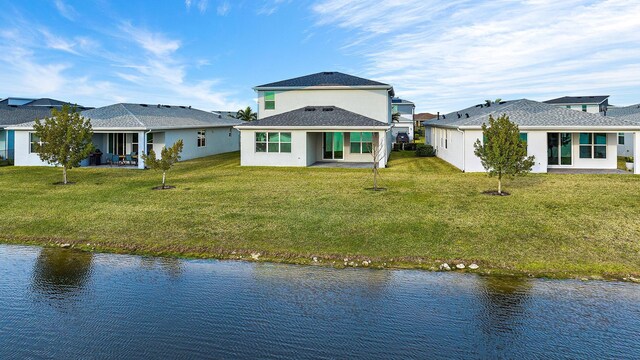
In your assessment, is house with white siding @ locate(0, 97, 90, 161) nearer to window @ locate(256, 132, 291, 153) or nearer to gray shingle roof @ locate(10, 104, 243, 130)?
gray shingle roof @ locate(10, 104, 243, 130)

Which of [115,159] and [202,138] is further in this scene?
[202,138]

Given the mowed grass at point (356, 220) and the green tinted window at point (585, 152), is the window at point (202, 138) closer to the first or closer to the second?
the mowed grass at point (356, 220)

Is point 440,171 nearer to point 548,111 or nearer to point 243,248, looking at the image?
point 548,111

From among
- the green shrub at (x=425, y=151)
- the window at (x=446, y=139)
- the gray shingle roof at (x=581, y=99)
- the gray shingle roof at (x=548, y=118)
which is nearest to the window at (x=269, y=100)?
the green shrub at (x=425, y=151)

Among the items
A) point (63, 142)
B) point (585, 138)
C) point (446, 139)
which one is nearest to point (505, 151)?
point (585, 138)

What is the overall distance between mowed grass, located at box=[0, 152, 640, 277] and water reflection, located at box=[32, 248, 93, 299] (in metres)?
0.89

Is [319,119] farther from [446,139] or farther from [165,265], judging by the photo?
[165,265]

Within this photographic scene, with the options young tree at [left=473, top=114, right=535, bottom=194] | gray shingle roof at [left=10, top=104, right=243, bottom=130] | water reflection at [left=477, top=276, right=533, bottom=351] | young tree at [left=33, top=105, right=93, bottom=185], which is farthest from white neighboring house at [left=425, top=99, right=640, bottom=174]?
young tree at [left=33, top=105, right=93, bottom=185]

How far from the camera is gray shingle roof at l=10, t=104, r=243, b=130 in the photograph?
30.8 metres

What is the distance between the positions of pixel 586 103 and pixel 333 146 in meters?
49.9

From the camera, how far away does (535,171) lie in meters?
26.1

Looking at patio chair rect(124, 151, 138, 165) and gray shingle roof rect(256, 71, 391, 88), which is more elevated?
gray shingle roof rect(256, 71, 391, 88)

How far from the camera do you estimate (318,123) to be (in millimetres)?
30781

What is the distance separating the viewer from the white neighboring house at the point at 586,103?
65.5 meters
